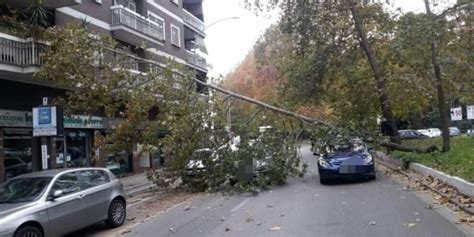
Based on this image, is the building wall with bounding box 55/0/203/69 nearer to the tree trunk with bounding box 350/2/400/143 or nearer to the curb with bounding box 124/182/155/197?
the curb with bounding box 124/182/155/197

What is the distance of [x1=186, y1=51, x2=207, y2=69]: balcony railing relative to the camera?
38.7 meters

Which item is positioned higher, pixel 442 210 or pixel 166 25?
Answer: pixel 166 25

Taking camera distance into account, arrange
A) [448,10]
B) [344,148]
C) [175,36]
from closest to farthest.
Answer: [344,148]
[448,10]
[175,36]

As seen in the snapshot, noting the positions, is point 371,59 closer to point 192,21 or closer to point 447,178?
point 447,178

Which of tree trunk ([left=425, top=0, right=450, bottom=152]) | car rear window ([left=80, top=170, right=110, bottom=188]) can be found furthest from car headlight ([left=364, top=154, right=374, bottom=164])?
car rear window ([left=80, top=170, right=110, bottom=188])

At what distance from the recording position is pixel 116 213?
11.8 m

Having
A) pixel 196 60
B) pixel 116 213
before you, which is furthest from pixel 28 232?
pixel 196 60

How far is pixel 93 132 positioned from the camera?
2644 centimetres

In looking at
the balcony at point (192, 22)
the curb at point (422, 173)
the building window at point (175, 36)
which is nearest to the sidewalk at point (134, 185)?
Answer: the curb at point (422, 173)

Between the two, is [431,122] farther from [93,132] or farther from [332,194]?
[332,194]

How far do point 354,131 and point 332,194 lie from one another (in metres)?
4.67

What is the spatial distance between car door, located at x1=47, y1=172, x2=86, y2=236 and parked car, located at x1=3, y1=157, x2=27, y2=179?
10183 millimetres

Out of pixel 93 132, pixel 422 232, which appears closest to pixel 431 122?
pixel 93 132

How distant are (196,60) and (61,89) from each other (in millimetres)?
17214
